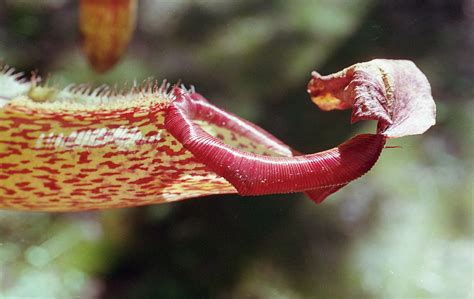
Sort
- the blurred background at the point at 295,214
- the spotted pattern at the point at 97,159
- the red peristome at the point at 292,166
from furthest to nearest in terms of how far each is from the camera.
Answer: the blurred background at the point at 295,214 < the spotted pattern at the point at 97,159 < the red peristome at the point at 292,166

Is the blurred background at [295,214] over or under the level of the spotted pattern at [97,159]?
under

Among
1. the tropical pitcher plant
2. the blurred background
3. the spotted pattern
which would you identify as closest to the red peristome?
the tropical pitcher plant

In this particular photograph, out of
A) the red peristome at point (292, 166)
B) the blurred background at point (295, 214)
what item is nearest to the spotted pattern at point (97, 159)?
the red peristome at point (292, 166)

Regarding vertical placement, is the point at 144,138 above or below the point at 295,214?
above

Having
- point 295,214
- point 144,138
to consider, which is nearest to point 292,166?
point 144,138

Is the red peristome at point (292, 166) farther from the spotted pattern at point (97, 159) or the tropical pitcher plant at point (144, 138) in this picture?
the spotted pattern at point (97, 159)

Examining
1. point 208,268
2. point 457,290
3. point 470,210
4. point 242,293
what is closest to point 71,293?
point 208,268

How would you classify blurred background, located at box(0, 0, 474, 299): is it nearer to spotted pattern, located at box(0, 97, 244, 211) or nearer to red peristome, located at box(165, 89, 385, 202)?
spotted pattern, located at box(0, 97, 244, 211)

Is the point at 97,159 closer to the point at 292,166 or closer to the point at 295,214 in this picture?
the point at 292,166
